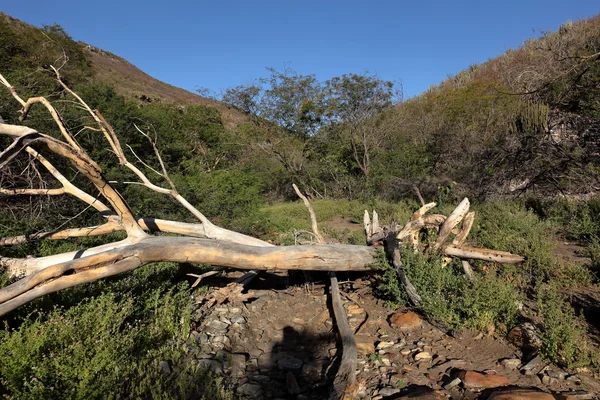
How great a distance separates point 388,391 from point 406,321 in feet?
4.19

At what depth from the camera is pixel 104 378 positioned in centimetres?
250

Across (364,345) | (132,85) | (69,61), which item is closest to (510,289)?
(364,345)

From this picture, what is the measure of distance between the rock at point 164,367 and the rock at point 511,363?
275cm

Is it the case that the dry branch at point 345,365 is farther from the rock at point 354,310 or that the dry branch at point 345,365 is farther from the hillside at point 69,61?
the hillside at point 69,61

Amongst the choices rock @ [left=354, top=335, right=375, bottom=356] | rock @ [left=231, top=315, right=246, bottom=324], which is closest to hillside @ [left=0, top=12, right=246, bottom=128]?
rock @ [left=231, top=315, right=246, bottom=324]

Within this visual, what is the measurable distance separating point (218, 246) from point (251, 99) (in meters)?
18.6

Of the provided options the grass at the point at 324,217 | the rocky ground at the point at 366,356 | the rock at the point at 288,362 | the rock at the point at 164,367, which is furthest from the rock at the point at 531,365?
the grass at the point at 324,217

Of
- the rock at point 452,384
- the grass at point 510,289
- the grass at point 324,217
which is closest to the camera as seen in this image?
the rock at point 452,384

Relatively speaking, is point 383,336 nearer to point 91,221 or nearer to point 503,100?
point 91,221

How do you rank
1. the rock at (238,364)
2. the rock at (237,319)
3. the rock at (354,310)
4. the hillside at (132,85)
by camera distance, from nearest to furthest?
the rock at (238,364), the rock at (237,319), the rock at (354,310), the hillside at (132,85)

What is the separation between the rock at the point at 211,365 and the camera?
3.15m

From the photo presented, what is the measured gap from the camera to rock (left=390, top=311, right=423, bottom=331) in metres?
3.97

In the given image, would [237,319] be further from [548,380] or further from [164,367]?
[548,380]

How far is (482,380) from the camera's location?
2.84 m
